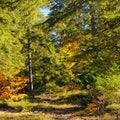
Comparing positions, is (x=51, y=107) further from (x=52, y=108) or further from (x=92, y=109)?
(x=92, y=109)

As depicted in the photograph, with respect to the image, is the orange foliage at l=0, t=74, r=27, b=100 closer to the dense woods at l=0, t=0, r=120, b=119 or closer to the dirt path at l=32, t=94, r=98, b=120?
the dense woods at l=0, t=0, r=120, b=119

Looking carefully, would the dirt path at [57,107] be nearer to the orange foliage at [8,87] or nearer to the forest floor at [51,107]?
the forest floor at [51,107]

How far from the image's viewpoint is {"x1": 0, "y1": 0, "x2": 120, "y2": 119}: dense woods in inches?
442

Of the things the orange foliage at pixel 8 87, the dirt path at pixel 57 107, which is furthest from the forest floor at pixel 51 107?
the orange foliage at pixel 8 87

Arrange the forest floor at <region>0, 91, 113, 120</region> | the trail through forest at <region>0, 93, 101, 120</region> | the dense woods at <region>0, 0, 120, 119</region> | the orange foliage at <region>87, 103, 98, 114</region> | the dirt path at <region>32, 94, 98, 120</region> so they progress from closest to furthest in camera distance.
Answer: the dense woods at <region>0, 0, 120, 119</region> → the orange foliage at <region>87, 103, 98, 114</region> → the trail through forest at <region>0, 93, 101, 120</region> → the forest floor at <region>0, 91, 113, 120</region> → the dirt path at <region>32, 94, 98, 120</region>

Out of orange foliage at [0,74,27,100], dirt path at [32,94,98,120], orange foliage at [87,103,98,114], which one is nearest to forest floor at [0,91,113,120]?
dirt path at [32,94,98,120]

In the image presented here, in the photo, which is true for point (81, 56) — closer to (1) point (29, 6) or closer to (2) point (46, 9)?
(1) point (29, 6)

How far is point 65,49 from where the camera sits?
30.4m

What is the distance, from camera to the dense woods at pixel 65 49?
36.8ft

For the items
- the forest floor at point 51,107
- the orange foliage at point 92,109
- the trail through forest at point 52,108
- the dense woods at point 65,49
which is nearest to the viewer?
the dense woods at point 65,49

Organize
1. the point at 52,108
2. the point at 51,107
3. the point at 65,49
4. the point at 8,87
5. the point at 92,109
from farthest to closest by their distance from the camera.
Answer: the point at 8,87 < the point at 65,49 < the point at 51,107 < the point at 52,108 < the point at 92,109

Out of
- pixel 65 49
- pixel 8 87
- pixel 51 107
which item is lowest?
pixel 51 107

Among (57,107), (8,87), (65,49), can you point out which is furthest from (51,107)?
(65,49)

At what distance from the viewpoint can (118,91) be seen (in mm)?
21969
